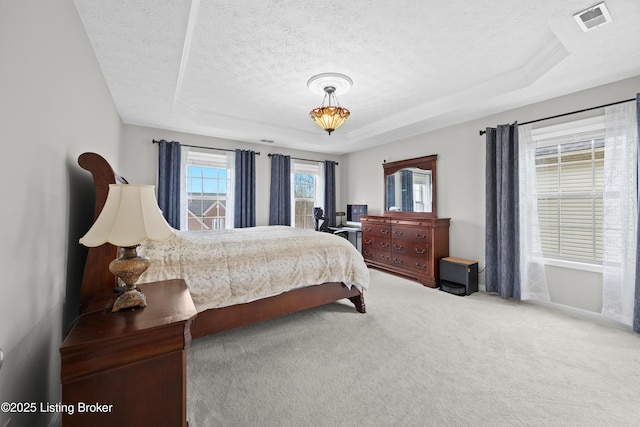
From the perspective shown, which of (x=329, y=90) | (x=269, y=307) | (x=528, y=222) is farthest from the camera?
(x=528, y=222)

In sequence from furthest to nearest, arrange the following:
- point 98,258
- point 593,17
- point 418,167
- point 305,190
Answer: point 305,190 → point 418,167 → point 593,17 → point 98,258

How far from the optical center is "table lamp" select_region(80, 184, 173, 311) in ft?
4.04

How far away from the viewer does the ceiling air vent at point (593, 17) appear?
1850mm

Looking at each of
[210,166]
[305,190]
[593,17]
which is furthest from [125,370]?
[305,190]

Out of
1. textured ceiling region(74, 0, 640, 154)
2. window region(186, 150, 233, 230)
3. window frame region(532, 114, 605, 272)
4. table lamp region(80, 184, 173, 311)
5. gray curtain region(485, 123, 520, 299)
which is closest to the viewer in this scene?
table lamp region(80, 184, 173, 311)

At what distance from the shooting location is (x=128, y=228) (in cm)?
125

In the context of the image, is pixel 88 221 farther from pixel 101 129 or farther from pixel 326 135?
pixel 326 135

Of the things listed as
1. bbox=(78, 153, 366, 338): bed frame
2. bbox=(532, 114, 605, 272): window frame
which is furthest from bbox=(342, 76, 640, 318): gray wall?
bbox=(78, 153, 366, 338): bed frame

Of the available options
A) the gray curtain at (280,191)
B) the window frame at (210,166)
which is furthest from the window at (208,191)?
the gray curtain at (280,191)

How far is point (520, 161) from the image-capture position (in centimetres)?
341

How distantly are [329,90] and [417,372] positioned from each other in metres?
3.04

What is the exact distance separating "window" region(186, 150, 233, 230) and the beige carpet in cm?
281

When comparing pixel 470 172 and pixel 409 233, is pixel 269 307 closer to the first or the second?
pixel 409 233

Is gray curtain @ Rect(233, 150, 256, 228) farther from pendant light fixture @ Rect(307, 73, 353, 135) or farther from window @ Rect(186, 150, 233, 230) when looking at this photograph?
pendant light fixture @ Rect(307, 73, 353, 135)
